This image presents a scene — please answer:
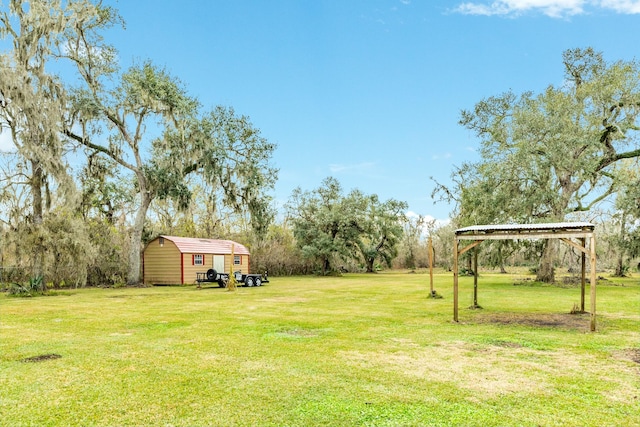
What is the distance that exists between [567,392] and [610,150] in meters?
22.2

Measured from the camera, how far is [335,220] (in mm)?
33688

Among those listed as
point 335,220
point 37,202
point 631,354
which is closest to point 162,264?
point 37,202

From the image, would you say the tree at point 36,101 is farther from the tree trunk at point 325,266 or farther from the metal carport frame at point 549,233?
the tree trunk at point 325,266

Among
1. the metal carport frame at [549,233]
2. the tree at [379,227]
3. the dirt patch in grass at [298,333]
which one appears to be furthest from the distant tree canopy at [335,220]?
the dirt patch in grass at [298,333]

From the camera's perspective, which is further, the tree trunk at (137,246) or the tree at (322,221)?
the tree at (322,221)

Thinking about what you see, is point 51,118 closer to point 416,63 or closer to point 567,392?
point 416,63

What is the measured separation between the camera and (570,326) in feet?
31.1

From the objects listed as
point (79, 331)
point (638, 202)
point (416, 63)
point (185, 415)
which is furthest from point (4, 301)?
point (638, 202)

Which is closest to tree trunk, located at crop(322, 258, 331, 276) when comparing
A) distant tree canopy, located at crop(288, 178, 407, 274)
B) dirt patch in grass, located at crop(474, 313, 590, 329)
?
distant tree canopy, located at crop(288, 178, 407, 274)

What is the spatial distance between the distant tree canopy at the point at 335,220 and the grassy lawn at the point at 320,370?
22.6 metres

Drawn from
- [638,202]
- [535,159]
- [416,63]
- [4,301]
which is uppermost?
[416,63]

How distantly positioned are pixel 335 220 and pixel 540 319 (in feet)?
77.5

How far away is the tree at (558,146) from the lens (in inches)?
789

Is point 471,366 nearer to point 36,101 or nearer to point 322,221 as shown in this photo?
point 36,101
